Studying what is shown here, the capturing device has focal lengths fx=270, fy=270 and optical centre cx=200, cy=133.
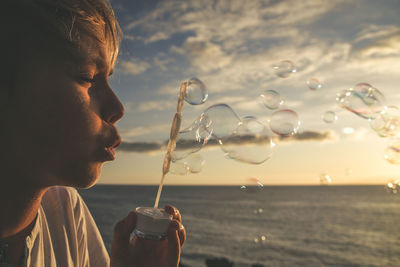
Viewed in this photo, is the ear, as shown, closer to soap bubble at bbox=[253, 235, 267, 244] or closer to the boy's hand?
the boy's hand

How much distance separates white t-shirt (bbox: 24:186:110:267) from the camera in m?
1.32

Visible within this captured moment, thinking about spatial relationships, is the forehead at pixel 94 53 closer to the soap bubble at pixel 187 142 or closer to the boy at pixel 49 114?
the boy at pixel 49 114

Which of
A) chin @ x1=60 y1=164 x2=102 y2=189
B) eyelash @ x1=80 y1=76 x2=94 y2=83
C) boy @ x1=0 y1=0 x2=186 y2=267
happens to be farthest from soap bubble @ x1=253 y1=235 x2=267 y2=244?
eyelash @ x1=80 y1=76 x2=94 y2=83

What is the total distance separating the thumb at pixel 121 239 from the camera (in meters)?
1.38

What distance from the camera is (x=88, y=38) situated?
4.11 ft

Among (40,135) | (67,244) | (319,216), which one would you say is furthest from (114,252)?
(319,216)

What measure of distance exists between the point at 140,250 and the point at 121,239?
0.37ft

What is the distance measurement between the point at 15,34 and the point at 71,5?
277mm

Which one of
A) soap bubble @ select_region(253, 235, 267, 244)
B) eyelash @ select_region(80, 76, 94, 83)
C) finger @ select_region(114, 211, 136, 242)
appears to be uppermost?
eyelash @ select_region(80, 76, 94, 83)

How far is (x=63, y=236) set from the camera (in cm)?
153

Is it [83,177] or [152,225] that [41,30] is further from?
[152,225]

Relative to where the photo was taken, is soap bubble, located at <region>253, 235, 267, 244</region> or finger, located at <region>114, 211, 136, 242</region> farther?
soap bubble, located at <region>253, 235, 267, 244</region>

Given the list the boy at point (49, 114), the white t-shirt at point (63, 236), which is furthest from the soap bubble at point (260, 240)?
the boy at point (49, 114)

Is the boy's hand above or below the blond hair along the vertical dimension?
below
